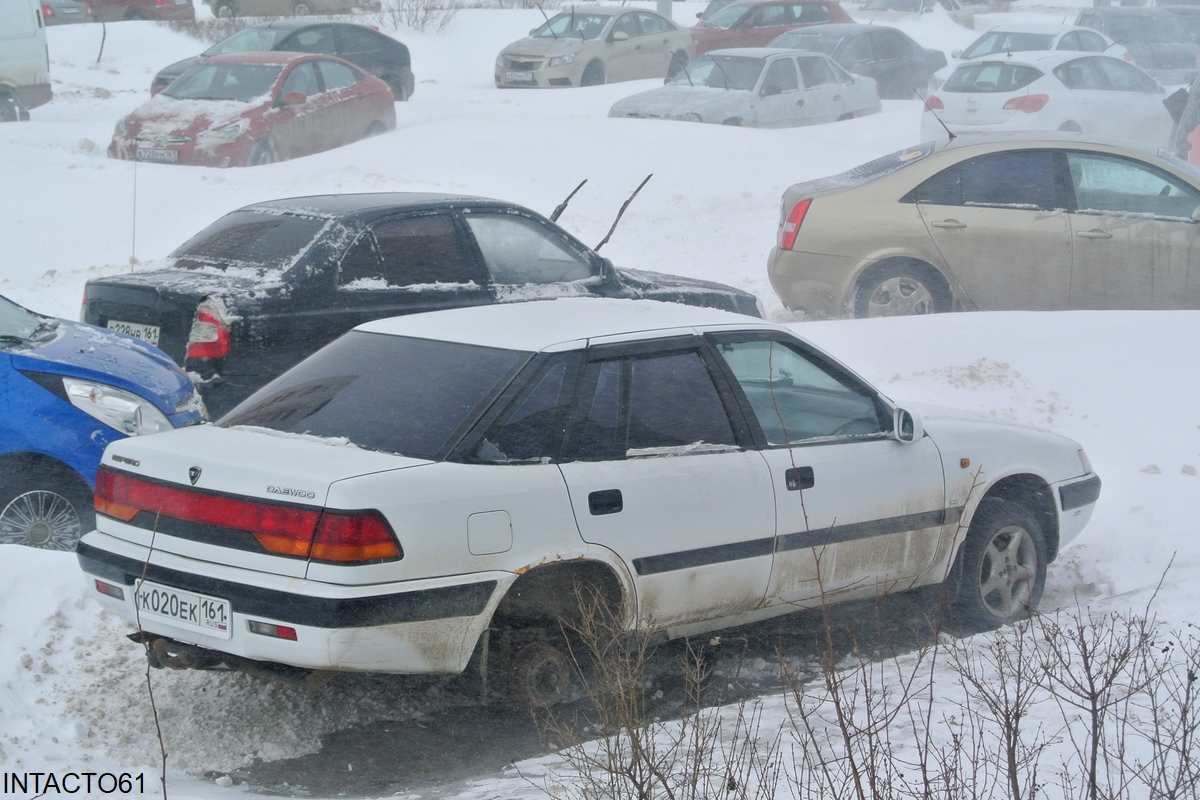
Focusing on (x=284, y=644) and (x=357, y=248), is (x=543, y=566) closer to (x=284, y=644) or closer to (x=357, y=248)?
(x=284, y=644)

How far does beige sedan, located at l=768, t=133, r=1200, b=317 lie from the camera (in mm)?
9203

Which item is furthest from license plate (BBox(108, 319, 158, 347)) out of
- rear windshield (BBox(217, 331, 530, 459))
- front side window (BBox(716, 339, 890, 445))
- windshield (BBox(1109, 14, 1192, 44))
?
windshield (BBox(1109, 14, 1192, 44))

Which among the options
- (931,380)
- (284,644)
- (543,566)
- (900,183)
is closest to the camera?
(284,644)

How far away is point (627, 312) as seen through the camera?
4734 mm

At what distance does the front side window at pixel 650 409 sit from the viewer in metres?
4.16

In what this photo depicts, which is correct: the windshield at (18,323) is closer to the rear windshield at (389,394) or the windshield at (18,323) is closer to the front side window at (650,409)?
the rear windshield at (389,394)

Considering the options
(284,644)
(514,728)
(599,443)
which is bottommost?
(514,728)

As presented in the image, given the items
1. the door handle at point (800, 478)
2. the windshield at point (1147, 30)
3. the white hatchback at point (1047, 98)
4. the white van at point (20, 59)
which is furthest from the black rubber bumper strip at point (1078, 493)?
the windshield at point (1147, 30)

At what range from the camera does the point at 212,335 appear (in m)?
6.23

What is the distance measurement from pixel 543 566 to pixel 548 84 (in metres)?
19.0

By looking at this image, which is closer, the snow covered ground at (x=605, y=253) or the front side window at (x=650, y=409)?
the snow covered ground at (x=605, y=253)

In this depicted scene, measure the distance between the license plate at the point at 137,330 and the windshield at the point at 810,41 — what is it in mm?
16776

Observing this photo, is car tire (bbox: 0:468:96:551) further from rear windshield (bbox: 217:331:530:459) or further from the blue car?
rear windshield (bbox: 217:331:530:459)

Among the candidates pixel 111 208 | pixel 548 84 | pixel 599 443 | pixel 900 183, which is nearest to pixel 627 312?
pixel 599 443
